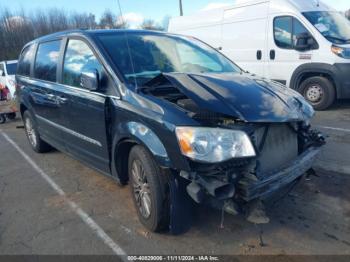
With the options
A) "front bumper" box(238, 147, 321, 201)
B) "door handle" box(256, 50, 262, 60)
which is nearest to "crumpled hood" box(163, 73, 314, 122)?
"front bumper" box(238, 147, 321, 201)

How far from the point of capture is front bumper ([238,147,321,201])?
2.62 meters

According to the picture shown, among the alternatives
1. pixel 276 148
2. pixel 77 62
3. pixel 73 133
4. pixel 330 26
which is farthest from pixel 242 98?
pixel 330 26

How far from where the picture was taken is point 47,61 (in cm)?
503

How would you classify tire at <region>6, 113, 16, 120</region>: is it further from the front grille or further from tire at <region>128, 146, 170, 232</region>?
the front grille

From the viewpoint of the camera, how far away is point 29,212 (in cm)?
396

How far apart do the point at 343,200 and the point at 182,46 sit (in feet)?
8.12

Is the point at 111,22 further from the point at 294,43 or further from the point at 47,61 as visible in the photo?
the point at 294,43

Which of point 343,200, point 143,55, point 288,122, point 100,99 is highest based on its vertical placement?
point 143,55

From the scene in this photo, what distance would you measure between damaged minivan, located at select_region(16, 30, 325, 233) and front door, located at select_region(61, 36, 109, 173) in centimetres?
1

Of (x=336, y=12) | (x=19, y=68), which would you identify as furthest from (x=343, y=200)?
(x=336, y=12)

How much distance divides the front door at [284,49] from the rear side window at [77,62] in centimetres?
568

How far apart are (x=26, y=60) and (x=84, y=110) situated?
2.75 meters

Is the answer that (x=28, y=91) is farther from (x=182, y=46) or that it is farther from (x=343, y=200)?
(x=343, y=200)

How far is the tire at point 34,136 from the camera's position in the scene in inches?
235
